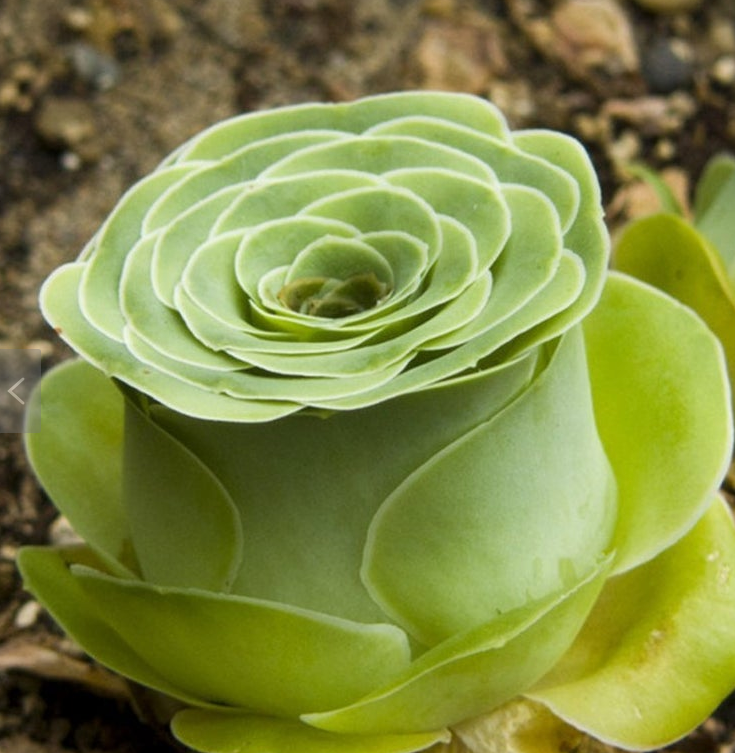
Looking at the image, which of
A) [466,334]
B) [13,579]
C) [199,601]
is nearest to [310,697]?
[199,601]

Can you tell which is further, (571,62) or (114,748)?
(571,62)

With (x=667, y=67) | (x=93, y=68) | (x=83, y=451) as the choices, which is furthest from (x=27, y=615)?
(x=667, y=67)

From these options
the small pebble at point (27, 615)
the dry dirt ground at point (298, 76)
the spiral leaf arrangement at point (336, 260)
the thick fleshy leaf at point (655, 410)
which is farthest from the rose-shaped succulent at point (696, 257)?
the small pebble at point (27, 615)

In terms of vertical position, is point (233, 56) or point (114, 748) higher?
point (233, 56)

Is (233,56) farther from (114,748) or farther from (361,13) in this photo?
(114,748)

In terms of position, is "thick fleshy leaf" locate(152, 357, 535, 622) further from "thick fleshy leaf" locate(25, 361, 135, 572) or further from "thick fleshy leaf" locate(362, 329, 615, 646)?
"thick fleshy leaf" locate(25, 361, 135, 572)

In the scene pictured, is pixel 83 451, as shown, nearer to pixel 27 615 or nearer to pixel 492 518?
pixel 27 615
